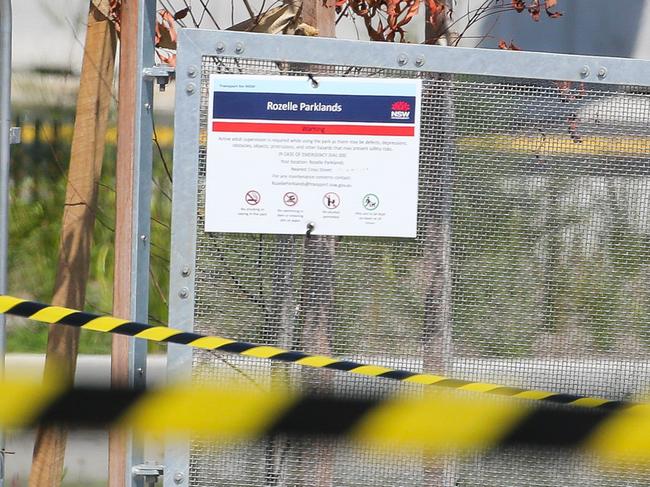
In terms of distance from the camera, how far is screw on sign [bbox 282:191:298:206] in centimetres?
329

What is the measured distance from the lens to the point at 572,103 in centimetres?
335

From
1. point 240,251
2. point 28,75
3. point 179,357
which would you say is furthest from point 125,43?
point 28,75

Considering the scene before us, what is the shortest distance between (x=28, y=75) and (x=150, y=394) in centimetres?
573

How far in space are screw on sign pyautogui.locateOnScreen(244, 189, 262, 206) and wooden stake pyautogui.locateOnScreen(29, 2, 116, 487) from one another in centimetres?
87

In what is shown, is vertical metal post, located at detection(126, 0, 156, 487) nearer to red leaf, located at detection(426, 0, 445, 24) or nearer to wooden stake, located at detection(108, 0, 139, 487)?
wooden stake, located at detection(108, 0, 139, 487)

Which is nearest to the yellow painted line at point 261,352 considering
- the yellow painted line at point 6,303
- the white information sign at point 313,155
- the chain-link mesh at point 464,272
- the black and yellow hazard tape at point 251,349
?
the black and yellow hazard tape at point 251,349

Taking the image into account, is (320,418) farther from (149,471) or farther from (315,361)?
(149,471)

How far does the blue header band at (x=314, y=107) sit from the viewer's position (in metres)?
3.27

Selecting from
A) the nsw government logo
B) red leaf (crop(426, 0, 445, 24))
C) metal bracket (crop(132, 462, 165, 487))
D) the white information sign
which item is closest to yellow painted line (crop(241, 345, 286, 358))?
the white information sign

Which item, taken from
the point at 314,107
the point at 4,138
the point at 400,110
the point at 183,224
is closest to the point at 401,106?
the point at 400,110

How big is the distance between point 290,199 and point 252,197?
0.37 ft

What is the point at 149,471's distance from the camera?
3393 mm

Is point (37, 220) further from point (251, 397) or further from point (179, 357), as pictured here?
point (251, 397)

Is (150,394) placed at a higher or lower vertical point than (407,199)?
lower
